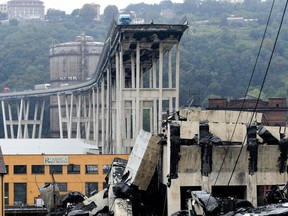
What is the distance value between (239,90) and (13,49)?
2907 inches

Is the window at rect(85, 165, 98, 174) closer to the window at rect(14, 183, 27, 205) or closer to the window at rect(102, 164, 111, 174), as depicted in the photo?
the window at rect(102, 164, 111, 174)

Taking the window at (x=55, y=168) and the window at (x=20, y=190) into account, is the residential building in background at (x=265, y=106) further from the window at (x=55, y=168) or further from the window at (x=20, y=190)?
the window at (x=20, y=190)

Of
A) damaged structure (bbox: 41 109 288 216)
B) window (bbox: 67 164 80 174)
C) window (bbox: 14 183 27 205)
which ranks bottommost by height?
window (bbox: 14 183 27 205)

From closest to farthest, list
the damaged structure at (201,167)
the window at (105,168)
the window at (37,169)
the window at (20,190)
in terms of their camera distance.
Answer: the damaged structure at (201,167), the window at (105,168), the window at (20,190), the window at (37,169)

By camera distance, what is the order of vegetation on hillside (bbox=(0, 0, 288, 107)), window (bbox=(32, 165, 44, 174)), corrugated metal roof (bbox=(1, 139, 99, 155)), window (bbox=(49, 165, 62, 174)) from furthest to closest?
vegetation on hillside (bbox=(0, 0, 288, 107)) < corrugated metal roof (bbox=(1, 139, 99, 155)) < window (bbox=(49, 165, 62, 174)) < window (bbox=(32, 165, 44, 174))

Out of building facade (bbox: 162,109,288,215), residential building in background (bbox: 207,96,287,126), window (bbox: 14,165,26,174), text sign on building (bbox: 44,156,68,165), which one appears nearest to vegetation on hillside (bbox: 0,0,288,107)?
residential building in background (bbox: 207,96,287,126)

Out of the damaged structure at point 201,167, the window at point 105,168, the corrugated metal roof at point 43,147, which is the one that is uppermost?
the damaged structure at point 201,167

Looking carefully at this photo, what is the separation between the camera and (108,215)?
2869 cm

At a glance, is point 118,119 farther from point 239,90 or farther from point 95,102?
point 239,90

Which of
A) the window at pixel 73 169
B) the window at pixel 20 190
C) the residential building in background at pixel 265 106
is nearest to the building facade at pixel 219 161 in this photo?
the window at pixel 73 169

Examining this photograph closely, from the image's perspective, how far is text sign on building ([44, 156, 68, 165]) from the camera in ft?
189

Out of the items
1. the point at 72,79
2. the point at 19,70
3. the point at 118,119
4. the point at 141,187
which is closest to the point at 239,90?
the point at 72,79

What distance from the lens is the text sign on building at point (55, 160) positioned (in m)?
57.7

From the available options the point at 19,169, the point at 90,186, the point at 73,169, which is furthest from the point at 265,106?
the point at 19,169
